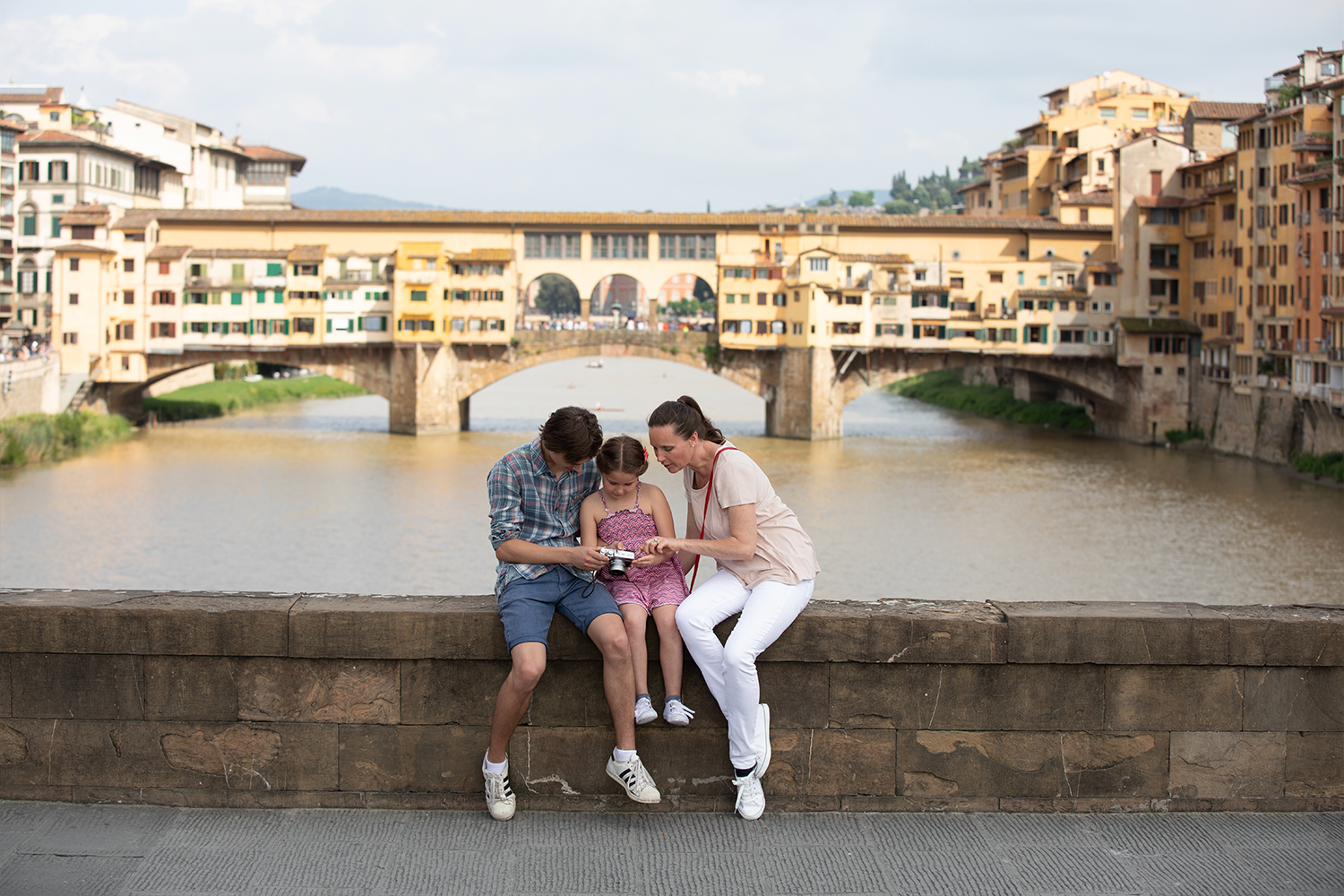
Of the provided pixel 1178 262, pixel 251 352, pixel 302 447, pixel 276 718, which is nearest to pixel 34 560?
pixel 302 447

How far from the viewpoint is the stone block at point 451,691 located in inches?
161

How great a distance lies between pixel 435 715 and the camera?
4105 millimetres

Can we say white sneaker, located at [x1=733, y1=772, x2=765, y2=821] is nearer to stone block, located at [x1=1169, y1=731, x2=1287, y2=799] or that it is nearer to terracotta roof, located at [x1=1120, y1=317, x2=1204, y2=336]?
stone block, located at [x1=1169, y1=731, x2=1287, y2=799]

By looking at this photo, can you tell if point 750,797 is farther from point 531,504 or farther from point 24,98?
point 24,98

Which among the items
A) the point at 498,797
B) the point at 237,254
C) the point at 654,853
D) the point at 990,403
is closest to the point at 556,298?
the point at 990,403

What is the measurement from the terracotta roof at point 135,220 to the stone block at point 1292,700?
36964 millimetres

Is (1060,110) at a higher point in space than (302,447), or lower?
higher

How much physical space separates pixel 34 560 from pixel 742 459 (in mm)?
16398

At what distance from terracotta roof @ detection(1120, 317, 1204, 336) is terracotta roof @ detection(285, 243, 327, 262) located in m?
20.0

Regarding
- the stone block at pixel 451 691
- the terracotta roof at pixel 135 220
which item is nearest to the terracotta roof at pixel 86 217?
the terracotta roof at pixel 135 220

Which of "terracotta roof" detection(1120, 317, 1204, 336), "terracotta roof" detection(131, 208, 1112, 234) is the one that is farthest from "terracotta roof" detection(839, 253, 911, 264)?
"terracotta roof" detection(1120, 317, 1204, 336)

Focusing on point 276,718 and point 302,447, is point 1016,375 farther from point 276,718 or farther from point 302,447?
point 276,718

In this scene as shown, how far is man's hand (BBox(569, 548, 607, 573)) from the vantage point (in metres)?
4.01

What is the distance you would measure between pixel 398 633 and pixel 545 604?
16.6 inches
